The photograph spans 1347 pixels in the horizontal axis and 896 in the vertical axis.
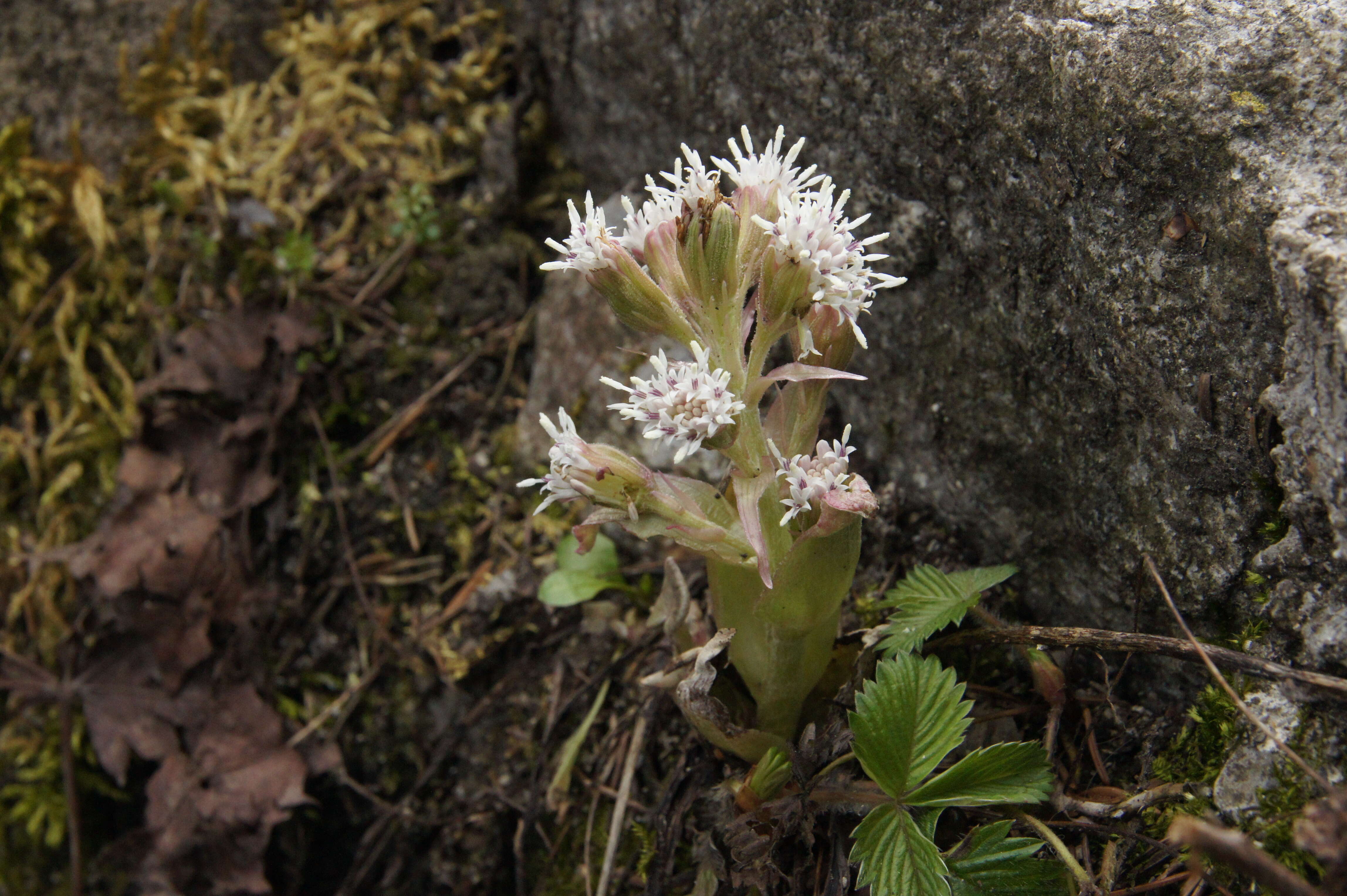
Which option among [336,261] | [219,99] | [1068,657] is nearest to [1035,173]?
[1068,657]

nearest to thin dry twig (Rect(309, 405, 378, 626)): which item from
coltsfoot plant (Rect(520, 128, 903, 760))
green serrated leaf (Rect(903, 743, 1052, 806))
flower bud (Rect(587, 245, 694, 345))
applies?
coltsfoot plant (Rect(520, 128, 903, 760))

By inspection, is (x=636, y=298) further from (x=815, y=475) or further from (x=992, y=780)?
(x=992, y=780)

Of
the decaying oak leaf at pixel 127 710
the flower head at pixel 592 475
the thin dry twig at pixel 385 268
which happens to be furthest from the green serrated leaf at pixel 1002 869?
the thin dry twig at pixel 385 268

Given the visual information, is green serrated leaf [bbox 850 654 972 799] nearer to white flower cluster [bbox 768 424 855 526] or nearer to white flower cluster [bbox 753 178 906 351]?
white flower cluster [bbox 768 424 855 526]

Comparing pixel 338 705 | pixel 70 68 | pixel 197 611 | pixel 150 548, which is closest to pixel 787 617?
pixel 338 705

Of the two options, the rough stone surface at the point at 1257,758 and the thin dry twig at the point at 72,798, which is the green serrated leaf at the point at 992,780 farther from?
the thin dry twig at the point at 72,798

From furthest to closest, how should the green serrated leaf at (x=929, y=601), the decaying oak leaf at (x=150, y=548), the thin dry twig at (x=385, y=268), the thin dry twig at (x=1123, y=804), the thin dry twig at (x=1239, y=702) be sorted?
the thin dry twig at (x=385, y=268)
the decaying oak leaf at (x=150, y=548)
the green serrated leaf at (x=929, y=601)
the thin dry twig at (x=1123, y=804)
the thin dry twig at (x=1239, y=702)
